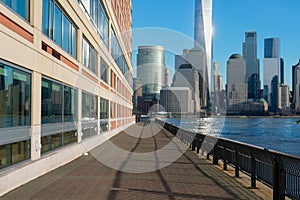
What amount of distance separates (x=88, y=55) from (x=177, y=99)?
2522 inches

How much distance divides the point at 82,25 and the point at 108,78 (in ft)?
39.5

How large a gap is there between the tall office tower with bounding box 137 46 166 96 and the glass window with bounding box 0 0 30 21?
172 ft

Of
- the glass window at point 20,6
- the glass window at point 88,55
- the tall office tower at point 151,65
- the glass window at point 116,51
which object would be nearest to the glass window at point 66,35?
the glass window at point 88,55

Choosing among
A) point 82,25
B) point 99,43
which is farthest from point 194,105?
point 82,25

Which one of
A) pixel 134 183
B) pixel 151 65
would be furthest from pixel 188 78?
pixel 134 183

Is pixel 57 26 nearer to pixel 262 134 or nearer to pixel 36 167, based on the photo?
pixel 36 167

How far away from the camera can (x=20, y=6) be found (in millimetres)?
10445

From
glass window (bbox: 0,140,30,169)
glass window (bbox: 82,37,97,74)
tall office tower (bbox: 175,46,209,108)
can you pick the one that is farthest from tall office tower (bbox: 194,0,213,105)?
glass window (bbox: 0,140,30,169)

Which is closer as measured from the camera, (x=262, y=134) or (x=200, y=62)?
Answer: (x=200, y=62)

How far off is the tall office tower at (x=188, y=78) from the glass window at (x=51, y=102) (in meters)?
40.5

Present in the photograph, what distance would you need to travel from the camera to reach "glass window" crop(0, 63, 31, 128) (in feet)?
30.0

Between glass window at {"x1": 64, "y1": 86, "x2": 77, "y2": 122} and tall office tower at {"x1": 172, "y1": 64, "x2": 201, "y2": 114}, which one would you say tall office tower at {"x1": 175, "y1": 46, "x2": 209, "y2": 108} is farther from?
glass window at {"x1": 64, "y1": 86, "x2": 77, "y2": 122}

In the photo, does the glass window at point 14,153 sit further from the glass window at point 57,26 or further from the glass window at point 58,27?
the glass window at point 57,26

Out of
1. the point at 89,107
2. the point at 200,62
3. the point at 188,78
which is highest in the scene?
the point at 200,62
